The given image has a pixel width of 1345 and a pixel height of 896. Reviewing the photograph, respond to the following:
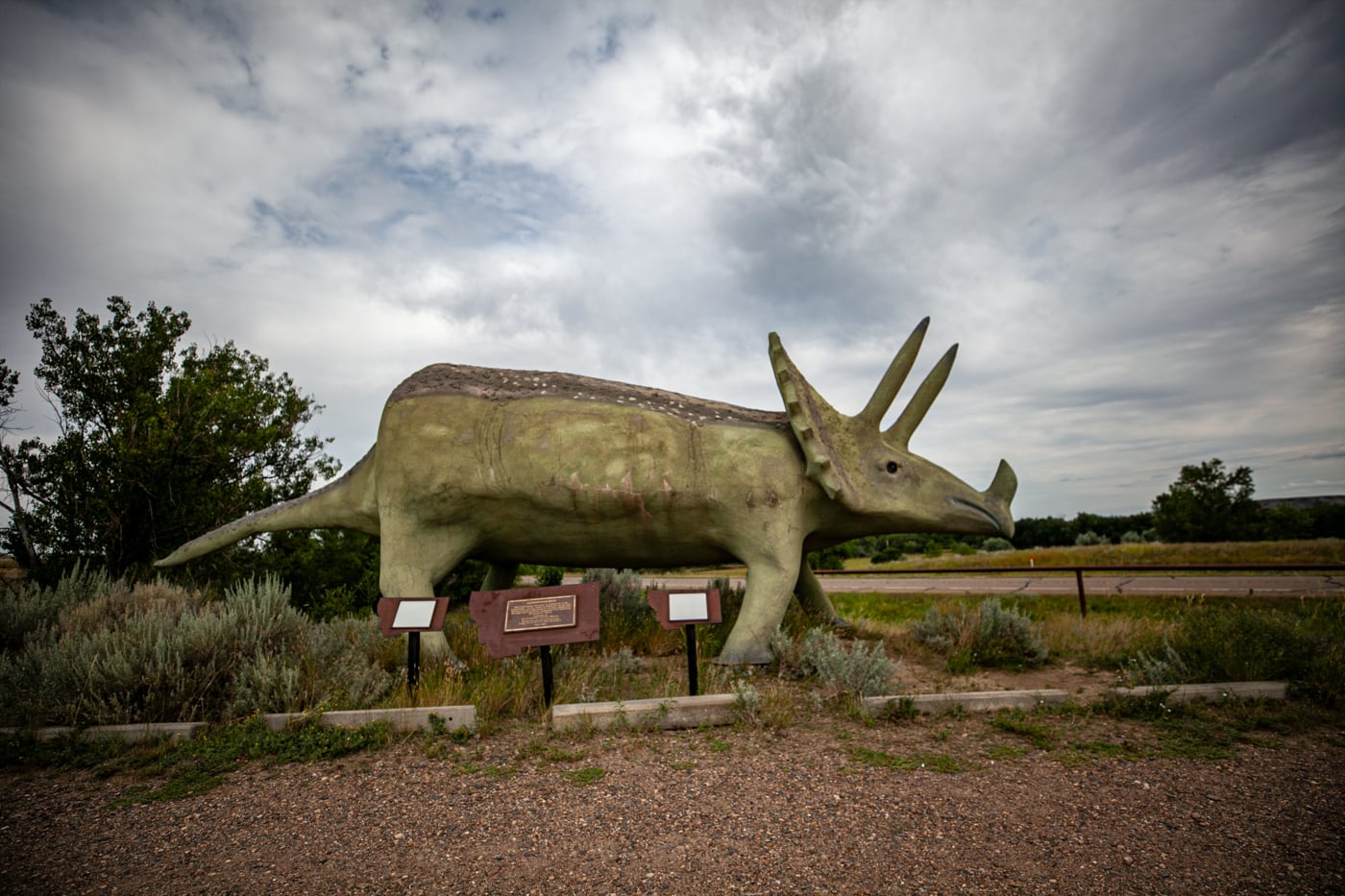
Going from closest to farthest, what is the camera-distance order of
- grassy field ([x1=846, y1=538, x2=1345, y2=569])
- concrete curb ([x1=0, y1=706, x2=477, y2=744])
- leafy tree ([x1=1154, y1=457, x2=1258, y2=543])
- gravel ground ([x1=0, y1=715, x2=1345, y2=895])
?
gravel ground ([x1=0, y1=715, x2=1345, y2=895]), concrete curb ([x1=0, y1=706, x2=477, y2=744]), grassy field ([x1=846, y1=538, x2=1345, y2=569]), leafy tree ([x1=1154, y1=457, x2=1258, y2=543])

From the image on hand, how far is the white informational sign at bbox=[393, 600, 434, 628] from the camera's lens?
15.1 ft

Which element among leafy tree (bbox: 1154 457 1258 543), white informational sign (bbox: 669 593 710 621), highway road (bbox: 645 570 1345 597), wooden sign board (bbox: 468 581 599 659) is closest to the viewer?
wooden sign board (bbox: 468 581 599 659)

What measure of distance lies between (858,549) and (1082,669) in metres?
32.3

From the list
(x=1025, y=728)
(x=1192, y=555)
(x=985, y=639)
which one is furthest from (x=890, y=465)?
(x=1192, y=555)

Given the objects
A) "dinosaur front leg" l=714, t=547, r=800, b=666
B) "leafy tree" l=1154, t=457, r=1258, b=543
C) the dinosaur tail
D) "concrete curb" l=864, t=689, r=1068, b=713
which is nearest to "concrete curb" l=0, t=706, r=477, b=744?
"dinosaur front leg" l=714, t=547, r=800, b=666

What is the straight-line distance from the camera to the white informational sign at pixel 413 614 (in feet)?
15.1

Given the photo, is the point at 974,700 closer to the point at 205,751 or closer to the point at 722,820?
the point at 722,820

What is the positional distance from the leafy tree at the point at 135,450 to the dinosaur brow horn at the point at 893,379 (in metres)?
7.55

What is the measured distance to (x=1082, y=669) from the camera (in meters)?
5.85

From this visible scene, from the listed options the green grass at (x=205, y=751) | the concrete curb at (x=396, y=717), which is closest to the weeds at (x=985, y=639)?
the concrete curb at (x=396, y=717)

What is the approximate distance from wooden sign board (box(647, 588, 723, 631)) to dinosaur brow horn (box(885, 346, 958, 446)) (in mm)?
2620

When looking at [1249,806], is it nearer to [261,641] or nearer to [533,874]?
[533,874]

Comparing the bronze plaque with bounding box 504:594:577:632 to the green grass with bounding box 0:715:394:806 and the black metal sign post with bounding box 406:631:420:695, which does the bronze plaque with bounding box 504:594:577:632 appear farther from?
the green grass with bounding box 0:715:394:806

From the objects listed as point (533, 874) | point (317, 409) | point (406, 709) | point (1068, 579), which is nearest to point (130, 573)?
point (317, 409)
